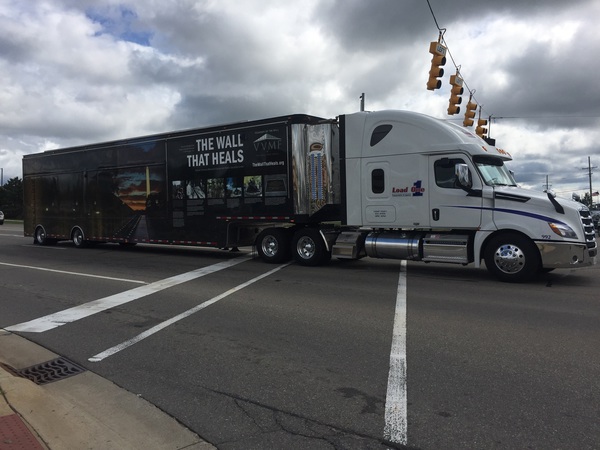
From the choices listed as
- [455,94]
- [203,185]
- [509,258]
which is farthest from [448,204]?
[203,185]

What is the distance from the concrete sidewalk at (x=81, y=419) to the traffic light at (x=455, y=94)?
12770 millimetres

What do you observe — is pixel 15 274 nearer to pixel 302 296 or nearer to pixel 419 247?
pixel 302 296

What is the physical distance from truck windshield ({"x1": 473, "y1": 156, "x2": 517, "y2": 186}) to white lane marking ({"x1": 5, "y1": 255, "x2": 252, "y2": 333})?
21.5 ft

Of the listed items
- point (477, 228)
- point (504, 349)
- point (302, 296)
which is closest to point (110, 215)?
point (302, 296)

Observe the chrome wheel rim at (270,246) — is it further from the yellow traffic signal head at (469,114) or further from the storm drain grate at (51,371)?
the yellow traffic signal head at (469,114)

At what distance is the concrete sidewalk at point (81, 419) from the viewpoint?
329 centimetres

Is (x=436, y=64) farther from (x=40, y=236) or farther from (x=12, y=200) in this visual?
(x=12, y=200)

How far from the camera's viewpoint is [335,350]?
523 centimetres

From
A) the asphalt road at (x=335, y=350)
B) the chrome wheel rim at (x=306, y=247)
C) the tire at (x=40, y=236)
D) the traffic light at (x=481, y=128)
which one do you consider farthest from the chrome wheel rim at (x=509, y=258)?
the tire at (x=40, y=236)

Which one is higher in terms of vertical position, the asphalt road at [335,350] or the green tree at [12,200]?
the green tree at [12,200]

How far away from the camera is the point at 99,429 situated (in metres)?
3.53

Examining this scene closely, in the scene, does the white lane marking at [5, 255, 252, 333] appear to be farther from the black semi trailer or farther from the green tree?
the green tree

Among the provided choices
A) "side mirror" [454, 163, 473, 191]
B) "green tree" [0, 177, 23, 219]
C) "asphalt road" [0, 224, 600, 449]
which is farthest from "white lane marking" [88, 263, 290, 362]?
"green tree" [0, 177, 23, 219]

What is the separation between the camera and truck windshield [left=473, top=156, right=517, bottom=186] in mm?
9734
